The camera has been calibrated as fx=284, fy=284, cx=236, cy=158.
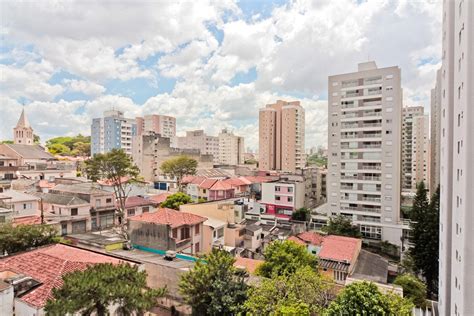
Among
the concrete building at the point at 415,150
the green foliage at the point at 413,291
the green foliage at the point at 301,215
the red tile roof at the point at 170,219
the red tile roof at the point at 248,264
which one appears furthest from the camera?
the concrete building at the point at 415,150

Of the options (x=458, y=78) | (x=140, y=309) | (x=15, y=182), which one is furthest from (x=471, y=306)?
(x=15, y=182)

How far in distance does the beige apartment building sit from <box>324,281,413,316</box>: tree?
2031 inches

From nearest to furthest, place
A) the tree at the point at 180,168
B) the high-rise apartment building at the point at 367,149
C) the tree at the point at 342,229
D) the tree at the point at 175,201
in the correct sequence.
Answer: the tree at the point at 342,229
the tree at the point at 175,201
the high-rise apartment building at the point at 367,149
the tree at the point at 180,168

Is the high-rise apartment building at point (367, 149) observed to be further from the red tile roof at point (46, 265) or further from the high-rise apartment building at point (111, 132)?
the high-rise apartment building at point (111, 132)

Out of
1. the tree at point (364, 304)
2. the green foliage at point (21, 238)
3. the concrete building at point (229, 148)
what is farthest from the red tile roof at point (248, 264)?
the concrete building at point (229, 148)

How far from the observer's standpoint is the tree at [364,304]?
8375 mm

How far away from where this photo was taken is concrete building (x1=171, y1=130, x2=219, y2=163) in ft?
256

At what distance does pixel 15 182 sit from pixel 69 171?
37.0 ft

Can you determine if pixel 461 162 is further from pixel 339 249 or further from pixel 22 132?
pixel 22 132

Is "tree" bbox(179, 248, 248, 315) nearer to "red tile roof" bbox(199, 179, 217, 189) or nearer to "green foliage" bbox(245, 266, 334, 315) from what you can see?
"green foliage" bbox(245, 266, 334, 315)

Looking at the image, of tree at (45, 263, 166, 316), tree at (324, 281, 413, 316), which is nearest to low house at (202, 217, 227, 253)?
tree at (45, 263, 166, 316)

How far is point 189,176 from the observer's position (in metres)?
44.1

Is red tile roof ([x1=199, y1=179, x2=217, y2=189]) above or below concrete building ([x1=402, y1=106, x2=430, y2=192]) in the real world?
below

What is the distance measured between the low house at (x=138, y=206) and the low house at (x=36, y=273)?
15.2 metres
